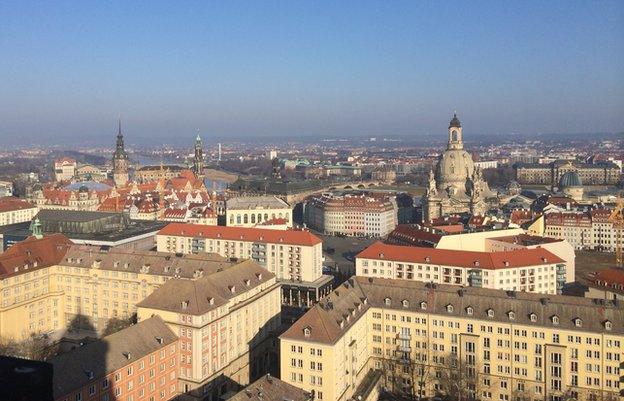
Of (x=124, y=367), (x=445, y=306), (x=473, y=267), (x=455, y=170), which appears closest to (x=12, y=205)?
(x=455, y=170)

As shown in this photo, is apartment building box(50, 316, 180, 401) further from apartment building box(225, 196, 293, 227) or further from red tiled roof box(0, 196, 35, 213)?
red tiled roof box(0, 196, 35, 213)

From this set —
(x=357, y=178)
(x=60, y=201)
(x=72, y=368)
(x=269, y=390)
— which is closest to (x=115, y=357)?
(x=72, y=368)

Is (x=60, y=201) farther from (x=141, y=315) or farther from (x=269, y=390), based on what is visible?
(x=269, y=390)

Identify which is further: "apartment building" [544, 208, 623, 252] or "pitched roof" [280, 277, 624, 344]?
"apartment building" [544, 208, 623, 252]

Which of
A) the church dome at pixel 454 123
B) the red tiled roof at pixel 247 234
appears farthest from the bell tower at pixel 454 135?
the red tiled roof at pixel 247 234

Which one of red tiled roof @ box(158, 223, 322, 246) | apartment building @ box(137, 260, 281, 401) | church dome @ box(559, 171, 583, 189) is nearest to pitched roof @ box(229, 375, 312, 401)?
apartment building @ box(137, 260, 281, 401)

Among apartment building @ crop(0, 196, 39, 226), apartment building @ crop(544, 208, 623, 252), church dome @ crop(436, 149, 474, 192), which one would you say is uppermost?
church dome @ crop(436, 149, 474, 192)
